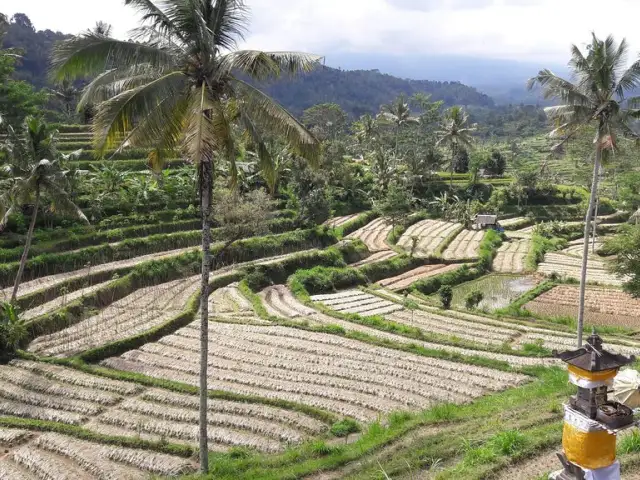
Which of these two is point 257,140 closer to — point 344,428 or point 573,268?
point 344,428

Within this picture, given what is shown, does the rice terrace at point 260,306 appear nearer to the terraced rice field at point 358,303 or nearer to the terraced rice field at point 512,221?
the terraced rice field at point 358,303

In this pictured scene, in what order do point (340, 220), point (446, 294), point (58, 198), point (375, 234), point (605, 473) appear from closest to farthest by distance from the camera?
point (605, 473), point (58, 198), point (446, 294), point (375, 234), point (340, 220)

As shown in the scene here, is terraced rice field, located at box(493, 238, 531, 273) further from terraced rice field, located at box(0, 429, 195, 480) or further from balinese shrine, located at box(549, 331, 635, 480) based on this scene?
balinese shrine, located at box(549, 331, 635, 480)

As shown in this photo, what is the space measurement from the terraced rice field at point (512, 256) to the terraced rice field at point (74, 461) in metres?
32.6

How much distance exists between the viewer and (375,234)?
1875 inches

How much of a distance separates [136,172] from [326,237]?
1477 centimetres

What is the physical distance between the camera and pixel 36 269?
87.7ft

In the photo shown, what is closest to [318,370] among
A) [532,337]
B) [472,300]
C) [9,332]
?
[532,337]

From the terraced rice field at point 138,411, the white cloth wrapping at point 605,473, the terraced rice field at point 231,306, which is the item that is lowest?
the terraced rice field at point 231,306

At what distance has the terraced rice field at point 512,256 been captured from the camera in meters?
41.0

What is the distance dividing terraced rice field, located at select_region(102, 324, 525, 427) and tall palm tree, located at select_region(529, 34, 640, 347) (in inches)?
326

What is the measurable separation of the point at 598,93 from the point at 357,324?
44.4 ft

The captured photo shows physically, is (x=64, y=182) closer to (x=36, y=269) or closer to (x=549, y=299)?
(x=36, y=269)

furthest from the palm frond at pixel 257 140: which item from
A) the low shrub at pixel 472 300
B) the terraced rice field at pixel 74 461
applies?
the low shrub at pixel 472 300
